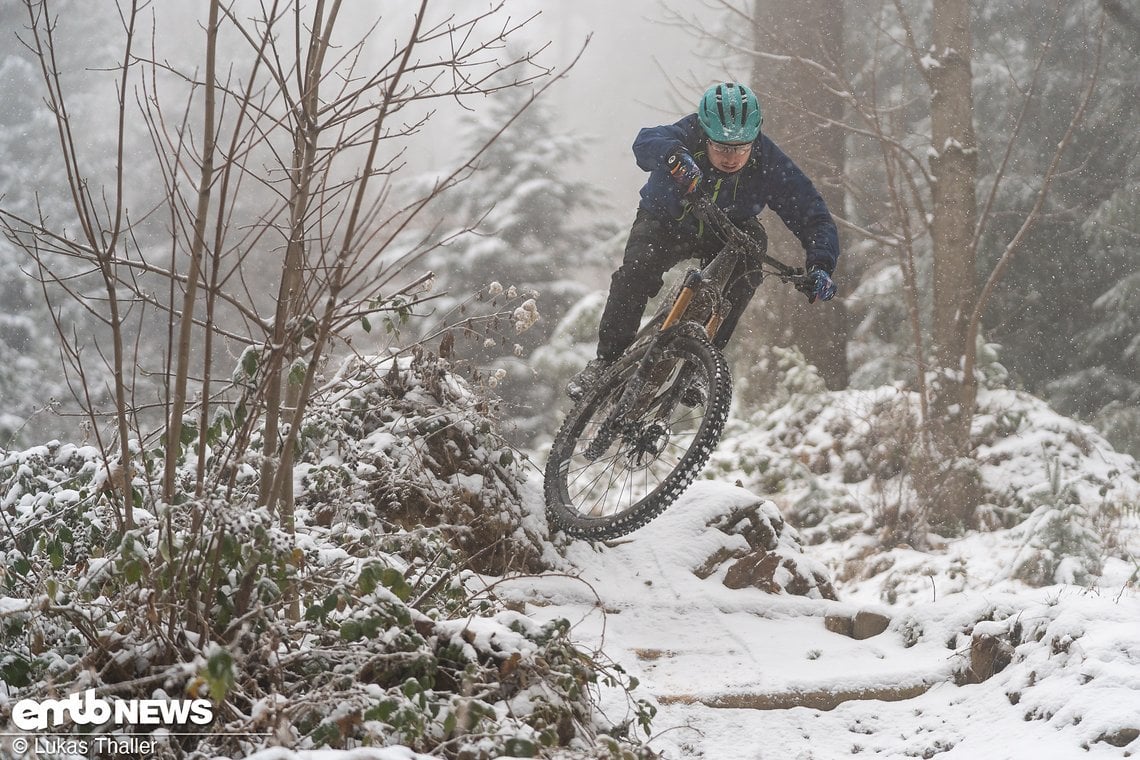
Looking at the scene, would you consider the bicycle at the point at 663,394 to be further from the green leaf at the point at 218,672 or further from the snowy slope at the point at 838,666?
the green leaf at the point at 218,672

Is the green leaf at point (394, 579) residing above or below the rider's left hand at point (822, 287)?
below

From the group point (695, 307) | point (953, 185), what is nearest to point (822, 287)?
point (695, 307)

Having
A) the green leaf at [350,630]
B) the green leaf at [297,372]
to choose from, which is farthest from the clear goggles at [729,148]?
the green leaf at [350,630]

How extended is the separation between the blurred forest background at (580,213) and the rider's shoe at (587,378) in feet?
1.25

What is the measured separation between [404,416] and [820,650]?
235cm

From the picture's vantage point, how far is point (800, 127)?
11.8 metres

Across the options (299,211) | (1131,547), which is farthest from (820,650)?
(1131,547)

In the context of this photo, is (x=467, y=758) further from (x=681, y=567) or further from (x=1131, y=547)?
(x=1131, y=547)

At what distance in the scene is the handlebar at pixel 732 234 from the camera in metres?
4.59

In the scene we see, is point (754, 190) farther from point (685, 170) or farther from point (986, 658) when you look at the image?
point (986, 658)

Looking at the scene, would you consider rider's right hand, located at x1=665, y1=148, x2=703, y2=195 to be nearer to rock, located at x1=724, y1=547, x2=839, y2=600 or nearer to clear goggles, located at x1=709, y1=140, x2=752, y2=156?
clear goggles, located at x1=709, y1=140, x2=752, y2=156

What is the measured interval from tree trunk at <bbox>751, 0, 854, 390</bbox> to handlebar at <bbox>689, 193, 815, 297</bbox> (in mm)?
7002

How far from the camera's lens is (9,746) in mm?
1904

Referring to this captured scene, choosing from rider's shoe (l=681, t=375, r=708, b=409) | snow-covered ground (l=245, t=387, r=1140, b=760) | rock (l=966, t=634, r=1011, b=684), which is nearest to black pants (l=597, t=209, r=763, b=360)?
rider's shoe (l=681, t=375, r=708, b=409)
